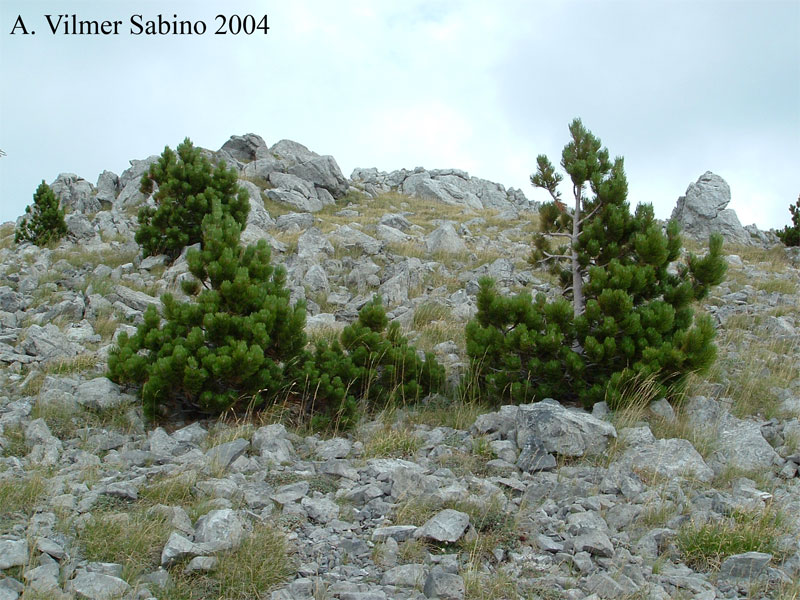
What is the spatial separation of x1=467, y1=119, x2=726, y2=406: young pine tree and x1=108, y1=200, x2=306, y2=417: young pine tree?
83.5 inches

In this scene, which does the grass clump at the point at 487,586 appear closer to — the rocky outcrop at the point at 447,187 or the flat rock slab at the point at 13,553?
the flat rock slab at the point at 13,553

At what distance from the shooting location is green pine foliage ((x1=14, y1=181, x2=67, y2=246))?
16016mm

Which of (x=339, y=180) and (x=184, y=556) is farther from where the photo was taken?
(x=339, y=180)

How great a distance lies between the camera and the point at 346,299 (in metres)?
11.7

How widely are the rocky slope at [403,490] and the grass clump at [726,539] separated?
0.01 meters

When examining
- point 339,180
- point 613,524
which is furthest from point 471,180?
point 613,524

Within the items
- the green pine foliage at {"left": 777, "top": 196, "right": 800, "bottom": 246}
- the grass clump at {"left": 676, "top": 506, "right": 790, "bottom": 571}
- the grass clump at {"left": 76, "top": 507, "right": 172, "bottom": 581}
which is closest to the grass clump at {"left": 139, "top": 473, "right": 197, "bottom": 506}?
the grass clump at {"left": 76, "top": 507, "right": 172, "bottom": 581}

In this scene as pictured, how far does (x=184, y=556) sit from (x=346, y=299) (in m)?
8.09

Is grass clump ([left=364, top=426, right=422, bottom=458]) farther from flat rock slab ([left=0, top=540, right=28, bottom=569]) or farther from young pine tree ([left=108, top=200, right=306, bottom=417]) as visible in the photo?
flat rock slab ([left=0, top=540, right=28, bottom=569])

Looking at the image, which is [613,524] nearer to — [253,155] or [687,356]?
[687,356]

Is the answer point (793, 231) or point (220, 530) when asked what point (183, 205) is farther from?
point (793, 231)

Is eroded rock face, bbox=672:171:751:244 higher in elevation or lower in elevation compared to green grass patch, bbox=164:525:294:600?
higher

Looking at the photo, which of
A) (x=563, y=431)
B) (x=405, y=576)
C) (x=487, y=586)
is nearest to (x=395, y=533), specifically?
(x=405, y=576)

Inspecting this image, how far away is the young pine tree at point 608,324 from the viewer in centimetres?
670
